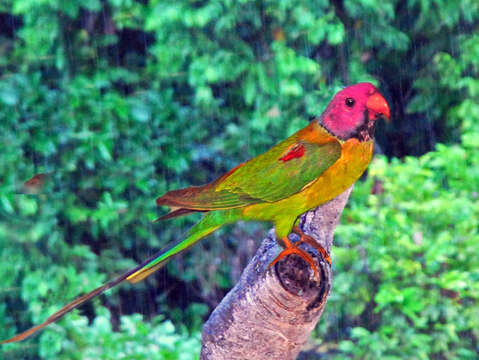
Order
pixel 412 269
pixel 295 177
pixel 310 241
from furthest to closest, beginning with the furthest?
pixel 412 269
pixel 310 241
pixel 295 177

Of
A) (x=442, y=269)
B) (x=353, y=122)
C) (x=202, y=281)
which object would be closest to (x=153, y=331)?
(x=202, y=281)

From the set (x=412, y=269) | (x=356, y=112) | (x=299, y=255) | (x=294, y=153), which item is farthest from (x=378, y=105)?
(x=412, y=269)

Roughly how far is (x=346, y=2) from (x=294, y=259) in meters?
2.33

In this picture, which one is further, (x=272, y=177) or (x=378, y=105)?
(x=272, y=177)

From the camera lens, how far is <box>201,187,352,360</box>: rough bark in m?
1.08

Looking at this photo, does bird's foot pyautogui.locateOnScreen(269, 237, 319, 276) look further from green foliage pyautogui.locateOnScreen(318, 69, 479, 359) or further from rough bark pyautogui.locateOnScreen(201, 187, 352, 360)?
green foliage pyautogui.locateOnScreen(318, 69, 479, 359)

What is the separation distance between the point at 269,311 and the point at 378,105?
0.43m

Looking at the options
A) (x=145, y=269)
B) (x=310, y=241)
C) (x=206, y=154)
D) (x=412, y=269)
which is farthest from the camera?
(x=206, y=154)

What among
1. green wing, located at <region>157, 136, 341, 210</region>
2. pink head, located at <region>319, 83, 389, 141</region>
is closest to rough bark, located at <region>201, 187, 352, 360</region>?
green wing, located at <region>157, 136, 341, 210</region>

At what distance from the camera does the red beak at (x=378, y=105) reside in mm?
1072

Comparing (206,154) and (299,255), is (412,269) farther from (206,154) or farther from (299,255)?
(299,255)

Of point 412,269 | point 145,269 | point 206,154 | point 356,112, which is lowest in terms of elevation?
point 412,269

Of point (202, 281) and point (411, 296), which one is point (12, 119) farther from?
point (411, 296)

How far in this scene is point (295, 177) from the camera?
1160mm
